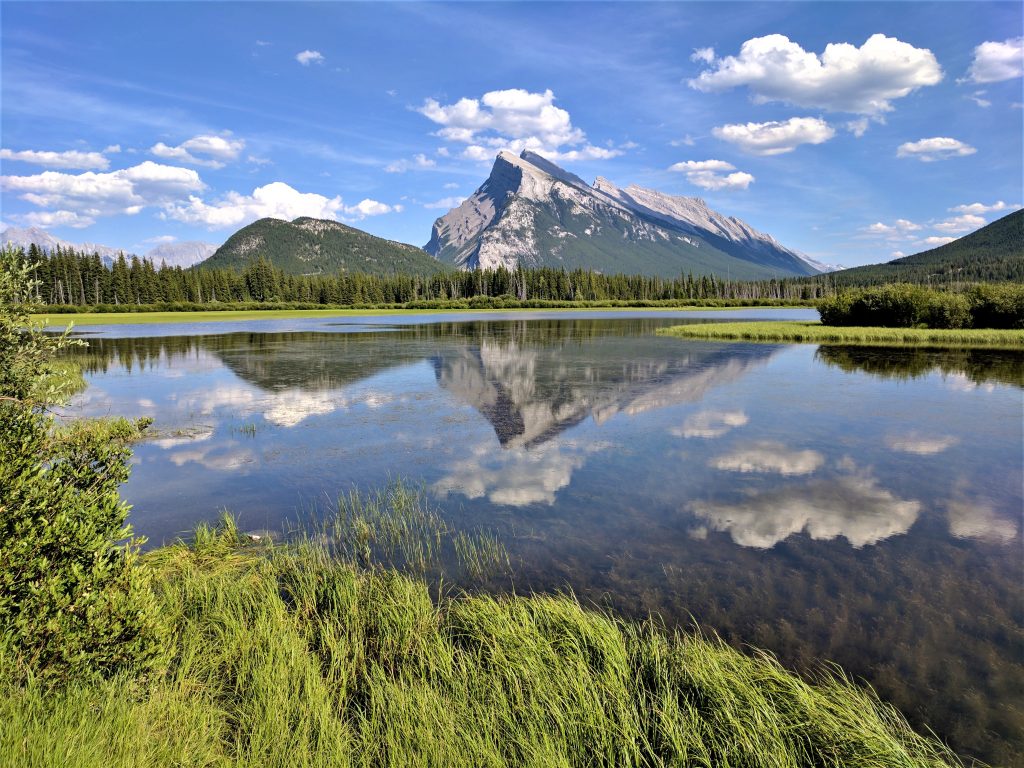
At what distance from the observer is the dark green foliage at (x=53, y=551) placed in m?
6.46

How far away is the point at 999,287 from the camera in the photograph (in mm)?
70375

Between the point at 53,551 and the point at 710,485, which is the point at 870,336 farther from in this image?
the point at 53,551

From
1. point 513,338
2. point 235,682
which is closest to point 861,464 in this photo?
point 235,682

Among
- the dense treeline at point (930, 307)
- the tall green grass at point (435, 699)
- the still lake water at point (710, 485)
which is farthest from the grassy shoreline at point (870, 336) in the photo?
the tall green grass at point (435, 699)

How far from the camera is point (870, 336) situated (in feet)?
219

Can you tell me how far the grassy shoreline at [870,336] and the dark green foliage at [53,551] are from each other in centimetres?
7175

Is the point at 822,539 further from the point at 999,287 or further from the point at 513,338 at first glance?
the point at 999,287

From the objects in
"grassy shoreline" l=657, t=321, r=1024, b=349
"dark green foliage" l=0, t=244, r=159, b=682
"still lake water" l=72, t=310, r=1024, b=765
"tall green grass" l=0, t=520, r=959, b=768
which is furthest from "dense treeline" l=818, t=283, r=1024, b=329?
"dark green foliage" l=0, t=244, r=159, b=682

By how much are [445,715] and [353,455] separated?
594 inches

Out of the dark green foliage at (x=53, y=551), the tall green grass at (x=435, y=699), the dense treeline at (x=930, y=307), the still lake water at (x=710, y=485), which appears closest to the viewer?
the tall green grass at (x=435, y=699)

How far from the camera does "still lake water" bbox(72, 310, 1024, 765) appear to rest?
9648 millimetres

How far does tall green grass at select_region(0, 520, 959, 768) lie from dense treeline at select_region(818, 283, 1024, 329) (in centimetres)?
8508

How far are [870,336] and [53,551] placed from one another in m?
78.0

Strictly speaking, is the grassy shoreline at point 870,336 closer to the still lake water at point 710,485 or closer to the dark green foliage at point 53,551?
the still lake water at point 710,485
